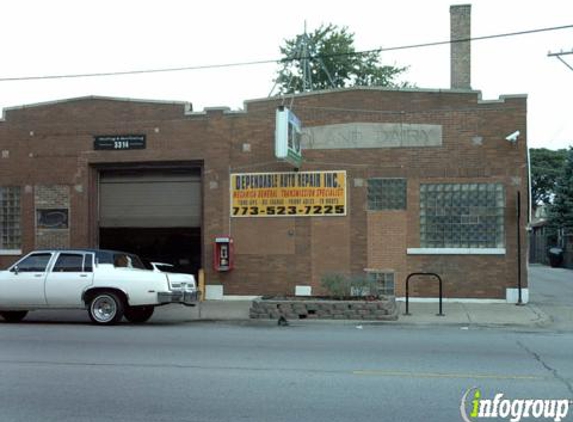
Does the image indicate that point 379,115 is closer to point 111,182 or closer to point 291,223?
point 291,223

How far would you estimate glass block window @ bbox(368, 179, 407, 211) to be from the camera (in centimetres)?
1742

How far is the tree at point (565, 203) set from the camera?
39062 millimetres

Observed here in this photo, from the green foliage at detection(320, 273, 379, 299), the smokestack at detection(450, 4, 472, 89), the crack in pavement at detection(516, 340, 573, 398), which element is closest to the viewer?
the crack in pavement at detection(516, 340, 573, 398)

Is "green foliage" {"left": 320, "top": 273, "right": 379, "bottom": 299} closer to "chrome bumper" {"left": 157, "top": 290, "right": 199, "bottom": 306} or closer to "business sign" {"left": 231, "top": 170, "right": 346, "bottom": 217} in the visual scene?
"business sign" {"left": 231, "top": 170, "right": 346, "bottom": 217}

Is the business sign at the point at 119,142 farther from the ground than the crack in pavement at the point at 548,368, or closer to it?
farther from the ground

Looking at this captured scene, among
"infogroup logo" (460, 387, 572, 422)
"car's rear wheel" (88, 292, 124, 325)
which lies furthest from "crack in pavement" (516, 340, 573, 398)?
"car's rear wheel" (88, 292, 124, 325)

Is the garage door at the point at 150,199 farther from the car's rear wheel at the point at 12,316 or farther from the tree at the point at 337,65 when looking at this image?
the tree at the point at 337,65

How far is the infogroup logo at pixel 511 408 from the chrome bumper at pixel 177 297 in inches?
312

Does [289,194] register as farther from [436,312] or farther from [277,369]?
[277,369]

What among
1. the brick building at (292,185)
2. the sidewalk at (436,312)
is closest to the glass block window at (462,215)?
the brick building at (292,185)

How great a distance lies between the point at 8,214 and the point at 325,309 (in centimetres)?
1085

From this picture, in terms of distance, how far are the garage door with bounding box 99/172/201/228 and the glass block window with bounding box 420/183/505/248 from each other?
259 inches

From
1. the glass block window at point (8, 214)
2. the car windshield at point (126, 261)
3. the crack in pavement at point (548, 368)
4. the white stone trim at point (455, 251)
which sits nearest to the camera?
the crack in pavement at point (548, 368)

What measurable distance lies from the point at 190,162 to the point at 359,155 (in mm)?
4893
